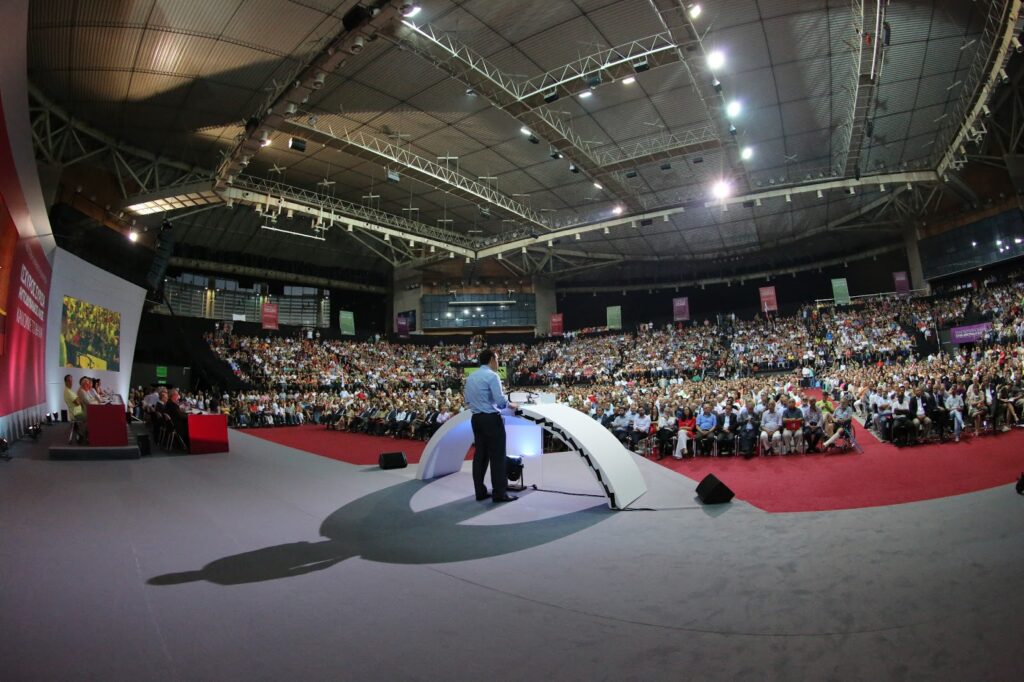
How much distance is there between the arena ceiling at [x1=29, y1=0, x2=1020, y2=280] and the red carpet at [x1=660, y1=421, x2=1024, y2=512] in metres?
9.65

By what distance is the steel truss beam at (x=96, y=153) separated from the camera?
49.2 ft

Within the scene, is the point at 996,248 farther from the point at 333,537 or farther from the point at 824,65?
the point at 333,537

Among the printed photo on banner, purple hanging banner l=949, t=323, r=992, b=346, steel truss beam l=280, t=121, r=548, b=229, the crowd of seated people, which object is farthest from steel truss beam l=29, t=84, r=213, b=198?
purple hanging banner l=949, t=323, r=992, b=346

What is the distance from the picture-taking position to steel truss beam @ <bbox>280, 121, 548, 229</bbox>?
1573cm

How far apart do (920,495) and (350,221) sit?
21949 mm

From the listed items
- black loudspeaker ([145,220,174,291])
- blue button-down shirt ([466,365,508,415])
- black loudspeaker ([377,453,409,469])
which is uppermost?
black loudspeaker ([145,220,174,291])

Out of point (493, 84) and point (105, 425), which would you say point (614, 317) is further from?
point (105, 425)

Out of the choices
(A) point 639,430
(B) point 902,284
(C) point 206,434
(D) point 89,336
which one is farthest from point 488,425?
(B) point 902,284

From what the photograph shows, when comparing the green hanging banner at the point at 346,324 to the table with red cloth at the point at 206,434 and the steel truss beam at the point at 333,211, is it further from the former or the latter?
the table with red cloth at the point at 206,434

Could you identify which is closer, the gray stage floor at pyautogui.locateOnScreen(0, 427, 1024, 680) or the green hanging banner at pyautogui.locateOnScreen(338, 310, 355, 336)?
the gray stage floor at pyautogui.locateOnScreen(0, 427, 1024, 680)

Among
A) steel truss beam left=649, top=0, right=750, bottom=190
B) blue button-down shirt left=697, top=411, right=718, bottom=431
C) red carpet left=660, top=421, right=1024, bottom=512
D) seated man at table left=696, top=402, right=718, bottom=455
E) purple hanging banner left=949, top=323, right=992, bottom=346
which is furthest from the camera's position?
purple hanging banner left=949, top=323, right=992, bottom=346

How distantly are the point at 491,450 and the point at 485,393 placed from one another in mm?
610

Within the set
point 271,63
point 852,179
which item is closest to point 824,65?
point 852,179

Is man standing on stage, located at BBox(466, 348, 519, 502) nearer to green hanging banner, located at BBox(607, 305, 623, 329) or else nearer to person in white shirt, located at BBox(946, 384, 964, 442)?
person in white shirt, located at BBox(946, 384, 964, 442)
